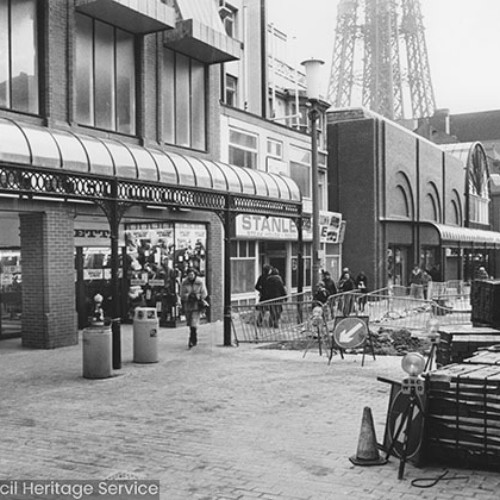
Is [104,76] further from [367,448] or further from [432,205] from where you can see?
[432,205]

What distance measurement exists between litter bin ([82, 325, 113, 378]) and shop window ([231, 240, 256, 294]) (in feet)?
36.7

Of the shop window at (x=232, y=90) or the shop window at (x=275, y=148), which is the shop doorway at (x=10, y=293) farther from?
the shop window at (x=232, y=90)

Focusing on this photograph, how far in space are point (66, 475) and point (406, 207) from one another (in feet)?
106

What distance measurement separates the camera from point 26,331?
15352 mm

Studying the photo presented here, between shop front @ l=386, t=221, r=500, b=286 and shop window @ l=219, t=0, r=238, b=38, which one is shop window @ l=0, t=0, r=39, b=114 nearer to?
shop window @ l=219, t=0, r=238, b=38

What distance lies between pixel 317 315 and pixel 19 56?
344 inches

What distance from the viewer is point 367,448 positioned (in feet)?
22.3

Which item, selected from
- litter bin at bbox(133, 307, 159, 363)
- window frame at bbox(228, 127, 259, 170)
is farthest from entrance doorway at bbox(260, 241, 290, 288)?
litter bin at bbox(133, 307, 159, 363)

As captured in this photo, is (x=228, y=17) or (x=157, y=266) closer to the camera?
(x=157, y=266)

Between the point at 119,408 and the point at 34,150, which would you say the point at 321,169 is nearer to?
the point at 34,150

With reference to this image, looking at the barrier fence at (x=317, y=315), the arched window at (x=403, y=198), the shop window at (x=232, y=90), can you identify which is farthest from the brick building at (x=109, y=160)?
the arched window at (x=403, y=198)

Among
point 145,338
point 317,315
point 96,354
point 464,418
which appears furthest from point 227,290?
point 464,418

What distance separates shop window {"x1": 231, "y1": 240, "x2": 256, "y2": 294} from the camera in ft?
74.8

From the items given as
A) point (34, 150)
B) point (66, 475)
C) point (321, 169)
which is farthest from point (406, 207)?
point (66, 475)
